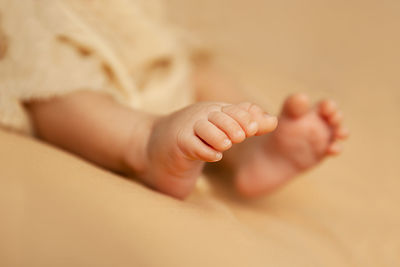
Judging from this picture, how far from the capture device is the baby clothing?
0.59 m

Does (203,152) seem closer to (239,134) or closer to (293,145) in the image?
(239,134)

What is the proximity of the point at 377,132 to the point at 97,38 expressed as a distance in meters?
0.56

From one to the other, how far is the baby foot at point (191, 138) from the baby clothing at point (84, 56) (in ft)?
0.50

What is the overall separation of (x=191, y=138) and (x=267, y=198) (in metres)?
0.28

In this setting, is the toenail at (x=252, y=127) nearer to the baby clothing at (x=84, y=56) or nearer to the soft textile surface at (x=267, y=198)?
the soft textile surface at (x=267, y=198)

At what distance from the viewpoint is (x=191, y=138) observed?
0.45m

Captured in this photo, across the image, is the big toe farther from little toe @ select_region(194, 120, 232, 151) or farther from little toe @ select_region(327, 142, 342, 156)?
little toe @ select_region(194, 120, 232, 151)

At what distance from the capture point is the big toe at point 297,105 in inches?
24.5

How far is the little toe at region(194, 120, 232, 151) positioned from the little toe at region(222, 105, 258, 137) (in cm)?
2

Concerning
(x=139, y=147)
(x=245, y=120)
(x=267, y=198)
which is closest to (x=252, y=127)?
(x=245, y=120)

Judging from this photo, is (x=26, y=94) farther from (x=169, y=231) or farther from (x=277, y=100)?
(x=277, y=100)

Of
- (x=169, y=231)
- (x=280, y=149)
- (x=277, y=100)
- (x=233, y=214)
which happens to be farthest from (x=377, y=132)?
(x=169, y=231)

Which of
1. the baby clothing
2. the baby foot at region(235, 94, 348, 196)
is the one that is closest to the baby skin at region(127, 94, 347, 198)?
the baby foot at region(235, 94, 348, 196)

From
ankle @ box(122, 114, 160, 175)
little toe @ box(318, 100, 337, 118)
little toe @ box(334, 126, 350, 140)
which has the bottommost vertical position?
ankle @ box(122, 114, 160, 175)
